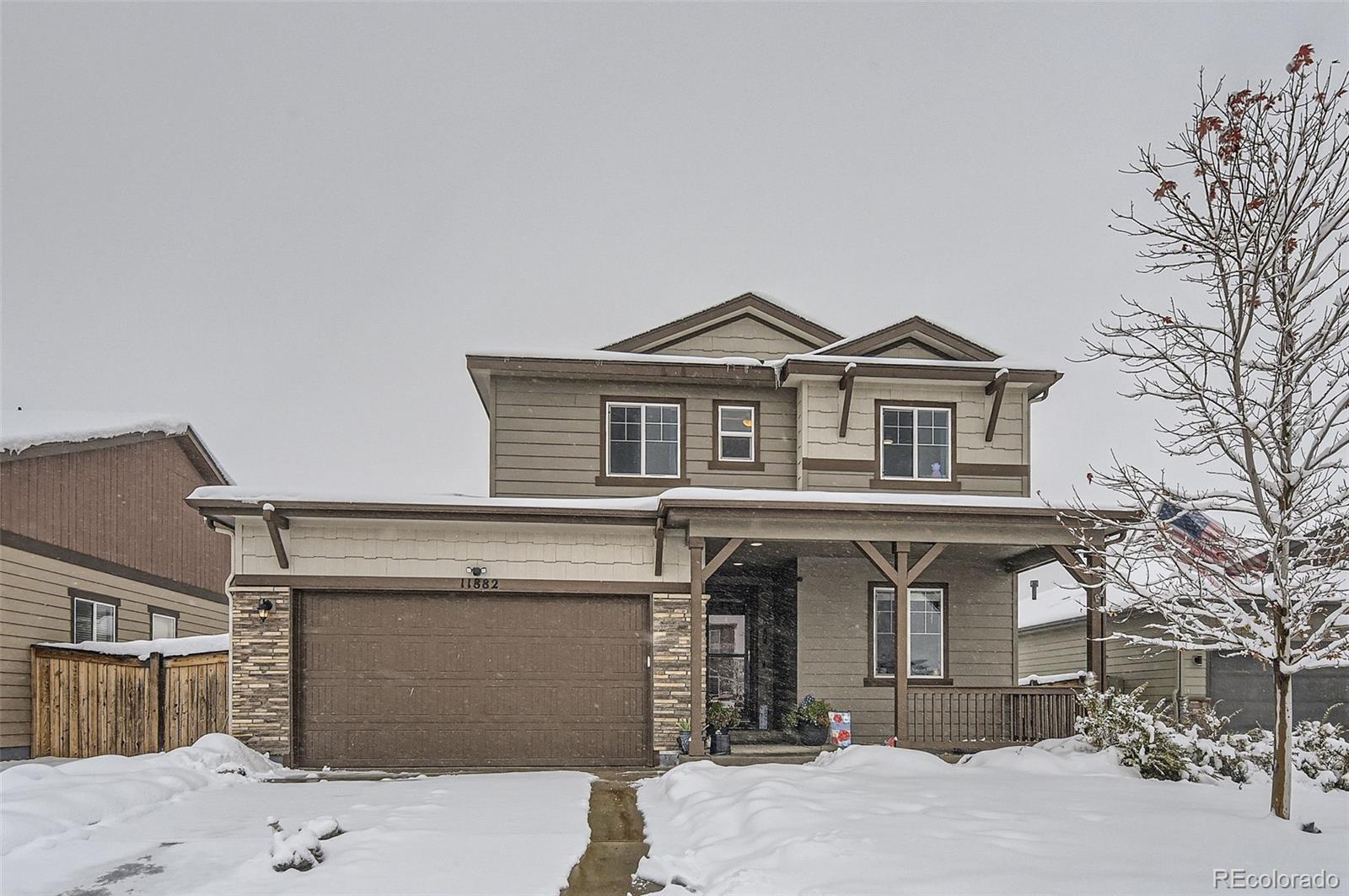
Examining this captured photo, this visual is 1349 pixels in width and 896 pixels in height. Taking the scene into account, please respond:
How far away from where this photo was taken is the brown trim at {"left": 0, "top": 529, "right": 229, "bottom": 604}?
1273 centimetres

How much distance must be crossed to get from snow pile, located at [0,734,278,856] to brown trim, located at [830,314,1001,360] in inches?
373

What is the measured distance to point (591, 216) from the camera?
52.6 metres

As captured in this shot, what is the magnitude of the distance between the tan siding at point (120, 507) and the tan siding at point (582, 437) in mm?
6487

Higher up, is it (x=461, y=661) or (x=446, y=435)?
(x=446, y=435)

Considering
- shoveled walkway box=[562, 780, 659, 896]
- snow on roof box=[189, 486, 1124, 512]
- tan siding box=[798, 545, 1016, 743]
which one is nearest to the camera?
shoveled walkway box=[562, 780, 659, 896]

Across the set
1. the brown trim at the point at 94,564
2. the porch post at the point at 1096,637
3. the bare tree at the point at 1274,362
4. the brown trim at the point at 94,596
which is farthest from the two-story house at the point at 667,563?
the brown trim at the point at 94,596

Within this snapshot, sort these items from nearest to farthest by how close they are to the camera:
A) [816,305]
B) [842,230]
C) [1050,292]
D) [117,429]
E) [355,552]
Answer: [355,552], [117,429], [842,230], [1050,292], [816,305]

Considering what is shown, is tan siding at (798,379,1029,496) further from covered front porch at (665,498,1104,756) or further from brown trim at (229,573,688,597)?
brown trim at (229,573,688,597)

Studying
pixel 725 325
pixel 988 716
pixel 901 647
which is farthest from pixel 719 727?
pixel 725 325

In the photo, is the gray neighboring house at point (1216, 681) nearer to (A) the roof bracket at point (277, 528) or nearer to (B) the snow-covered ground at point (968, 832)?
(B) the snow-covered ground at point (968, 832)

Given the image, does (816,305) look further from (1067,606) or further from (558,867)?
(558,867)

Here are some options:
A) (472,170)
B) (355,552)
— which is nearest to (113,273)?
(472,170)

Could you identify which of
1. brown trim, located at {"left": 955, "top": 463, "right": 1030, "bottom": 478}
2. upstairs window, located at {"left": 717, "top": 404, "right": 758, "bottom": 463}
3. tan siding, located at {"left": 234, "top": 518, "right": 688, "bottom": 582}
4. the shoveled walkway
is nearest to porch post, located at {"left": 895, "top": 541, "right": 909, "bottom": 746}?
tan siding, located at {"left": 234, "top": 518, "right": 688, "bottom": 582}

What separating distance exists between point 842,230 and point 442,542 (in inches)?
1652
